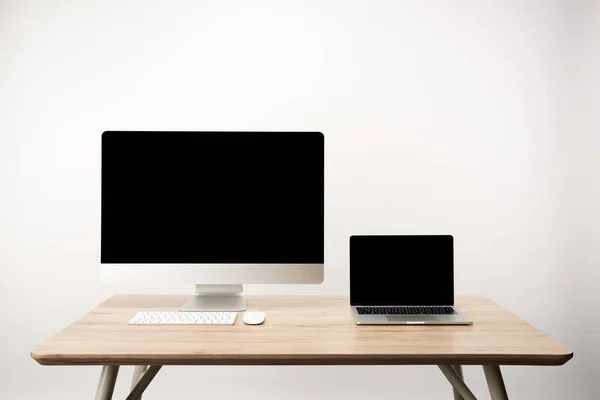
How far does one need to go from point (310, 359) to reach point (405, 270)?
20.6 inches

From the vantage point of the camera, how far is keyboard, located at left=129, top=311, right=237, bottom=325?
4.84 feet

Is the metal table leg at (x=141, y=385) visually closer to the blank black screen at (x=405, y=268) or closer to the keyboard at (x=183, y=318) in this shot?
the keyboard at (x=183, y=318)

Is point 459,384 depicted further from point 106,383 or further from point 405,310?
point 106,383

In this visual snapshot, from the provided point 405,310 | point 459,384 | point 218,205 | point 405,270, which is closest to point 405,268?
point 405,270

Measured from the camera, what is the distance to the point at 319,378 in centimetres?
237

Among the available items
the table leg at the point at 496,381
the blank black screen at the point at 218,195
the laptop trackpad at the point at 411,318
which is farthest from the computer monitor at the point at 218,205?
the table leg at the point at 496,381

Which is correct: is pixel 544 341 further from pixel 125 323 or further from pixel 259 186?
pixel 125 323

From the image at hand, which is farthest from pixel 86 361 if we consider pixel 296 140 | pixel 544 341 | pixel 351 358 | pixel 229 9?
pixel 229 9

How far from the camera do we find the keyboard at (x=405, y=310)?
1567 millimetres

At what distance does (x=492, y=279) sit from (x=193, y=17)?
70.5 inches

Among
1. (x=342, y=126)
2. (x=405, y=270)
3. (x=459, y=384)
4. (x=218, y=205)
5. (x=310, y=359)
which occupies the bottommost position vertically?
(x=459, y=384)

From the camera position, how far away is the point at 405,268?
5.32 ft

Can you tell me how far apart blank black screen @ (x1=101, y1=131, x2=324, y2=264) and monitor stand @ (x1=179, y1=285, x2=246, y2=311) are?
0.14 metres

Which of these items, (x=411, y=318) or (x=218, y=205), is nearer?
(x=411, y=318)
